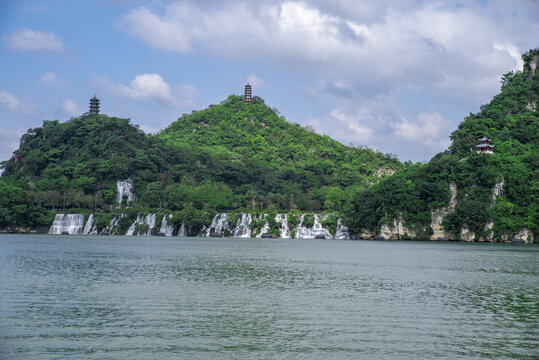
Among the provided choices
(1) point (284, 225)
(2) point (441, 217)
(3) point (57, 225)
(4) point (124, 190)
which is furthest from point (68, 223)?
(2) point (441, 217)

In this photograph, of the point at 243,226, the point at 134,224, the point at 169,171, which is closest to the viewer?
the point at 243,226

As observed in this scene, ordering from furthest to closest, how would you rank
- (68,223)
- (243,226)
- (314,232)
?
(243,226)
(68,223)
(314,232)

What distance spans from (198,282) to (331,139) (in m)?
147

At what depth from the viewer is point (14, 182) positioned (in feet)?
366

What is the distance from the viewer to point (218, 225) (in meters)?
102

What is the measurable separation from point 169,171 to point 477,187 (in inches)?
2768

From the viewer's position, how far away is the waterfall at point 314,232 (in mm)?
100062

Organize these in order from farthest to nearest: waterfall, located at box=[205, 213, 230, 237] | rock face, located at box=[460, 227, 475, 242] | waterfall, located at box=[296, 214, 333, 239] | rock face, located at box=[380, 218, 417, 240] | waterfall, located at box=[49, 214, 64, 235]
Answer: waterfall, located at box=[205, 213, 230, 237] → waterfall, located at box=[49, 214, 64, 235] → waterfall, located at box=[296, 214, 333, 239] → rock face, located at box=[380, 218, 417, 240] → rock face, located at box=[460, 227, 475, 242]

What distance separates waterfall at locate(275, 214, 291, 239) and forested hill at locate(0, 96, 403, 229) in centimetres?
1474

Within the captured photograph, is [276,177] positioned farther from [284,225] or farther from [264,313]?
[264,313]

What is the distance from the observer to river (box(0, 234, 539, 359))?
1555 cm

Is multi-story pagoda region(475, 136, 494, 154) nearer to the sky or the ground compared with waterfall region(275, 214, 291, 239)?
nearer to the sky

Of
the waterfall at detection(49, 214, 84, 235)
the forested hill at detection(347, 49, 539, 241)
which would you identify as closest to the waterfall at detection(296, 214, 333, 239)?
the forested hill at detection(347, 49, 539, 241)

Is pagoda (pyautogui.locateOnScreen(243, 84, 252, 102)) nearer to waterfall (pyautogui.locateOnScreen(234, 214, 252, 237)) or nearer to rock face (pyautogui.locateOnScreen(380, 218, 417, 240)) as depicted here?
waterfall (pyautogui.locateOnScreen(234, 214, 252, 237))
